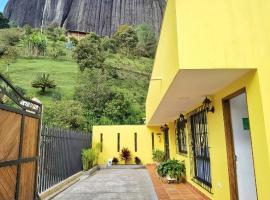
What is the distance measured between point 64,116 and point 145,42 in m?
31.6

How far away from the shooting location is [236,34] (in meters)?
3.67

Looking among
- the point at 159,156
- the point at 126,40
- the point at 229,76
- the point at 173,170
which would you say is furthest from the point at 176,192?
the point at 126,40

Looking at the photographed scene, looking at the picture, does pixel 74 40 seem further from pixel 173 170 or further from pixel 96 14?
pixel 173 170

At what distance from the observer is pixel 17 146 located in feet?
13.9

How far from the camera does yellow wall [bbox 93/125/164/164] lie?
16.9 metres

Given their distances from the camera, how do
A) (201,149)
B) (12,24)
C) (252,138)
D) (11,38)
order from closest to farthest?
(252,138) < (201,149) < (11,38) < (12,24)

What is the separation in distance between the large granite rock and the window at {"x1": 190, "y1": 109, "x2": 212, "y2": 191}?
2068 inches

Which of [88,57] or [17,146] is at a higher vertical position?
[88,57]

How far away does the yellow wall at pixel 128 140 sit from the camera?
1686 cm

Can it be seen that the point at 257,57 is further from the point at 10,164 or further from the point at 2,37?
the point at 2,37

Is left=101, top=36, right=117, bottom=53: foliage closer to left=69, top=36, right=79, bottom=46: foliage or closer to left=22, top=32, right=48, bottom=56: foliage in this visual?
left=69, top=36, right=79, bottom=46: foliage

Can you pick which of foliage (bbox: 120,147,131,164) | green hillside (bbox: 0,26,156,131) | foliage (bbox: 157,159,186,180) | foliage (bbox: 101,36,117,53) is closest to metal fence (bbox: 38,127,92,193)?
foliage (bbox: 157,159,186,180)

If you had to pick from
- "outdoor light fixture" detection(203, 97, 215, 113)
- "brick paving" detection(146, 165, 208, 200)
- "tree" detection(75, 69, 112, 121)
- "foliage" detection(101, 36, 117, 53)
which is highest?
"foliage" detection(101, 36, 117, 53)

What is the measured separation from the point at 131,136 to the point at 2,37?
40.6 meters
